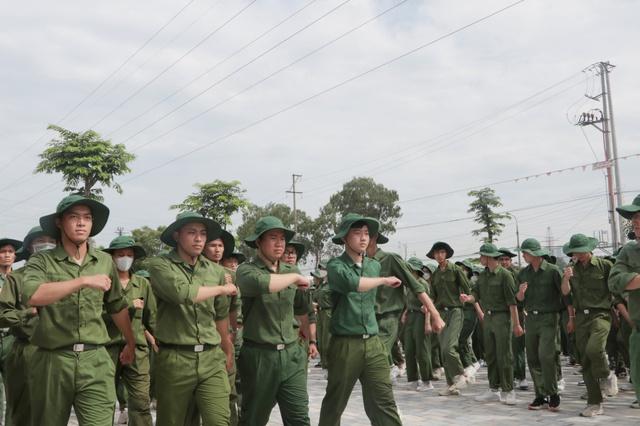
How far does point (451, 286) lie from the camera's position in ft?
37.5

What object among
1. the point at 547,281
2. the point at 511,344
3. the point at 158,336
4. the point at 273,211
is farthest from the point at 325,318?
the point at 273,211

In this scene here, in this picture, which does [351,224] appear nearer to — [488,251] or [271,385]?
[271,385]

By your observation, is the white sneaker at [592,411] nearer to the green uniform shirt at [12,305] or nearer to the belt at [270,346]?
the belt at [270,346]

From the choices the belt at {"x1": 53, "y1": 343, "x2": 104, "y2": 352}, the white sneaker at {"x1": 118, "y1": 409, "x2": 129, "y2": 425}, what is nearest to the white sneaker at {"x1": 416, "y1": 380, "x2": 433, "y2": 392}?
the white sneaker at {"x1": 118, "y1": 409, "x2": 129, "y2": 425}

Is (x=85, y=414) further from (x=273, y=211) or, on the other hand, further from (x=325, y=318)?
(x=273, y=211)

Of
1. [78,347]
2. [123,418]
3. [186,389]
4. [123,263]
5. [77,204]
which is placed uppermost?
[77,204]

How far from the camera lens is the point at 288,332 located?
581 centimetres

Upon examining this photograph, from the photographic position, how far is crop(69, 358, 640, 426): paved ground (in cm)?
809

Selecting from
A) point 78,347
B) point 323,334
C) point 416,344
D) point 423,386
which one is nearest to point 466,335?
point 416,344

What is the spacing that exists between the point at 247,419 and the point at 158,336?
1.15 metres

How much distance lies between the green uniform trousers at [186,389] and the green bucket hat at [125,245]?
217 centimetres

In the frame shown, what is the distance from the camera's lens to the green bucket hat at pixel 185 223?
545cm

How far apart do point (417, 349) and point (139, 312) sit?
5.79m

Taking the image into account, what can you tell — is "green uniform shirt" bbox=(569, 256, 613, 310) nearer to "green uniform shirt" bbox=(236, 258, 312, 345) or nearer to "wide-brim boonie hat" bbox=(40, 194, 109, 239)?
"green uniform shirt" bbox=(236, 258, 312, 345)
